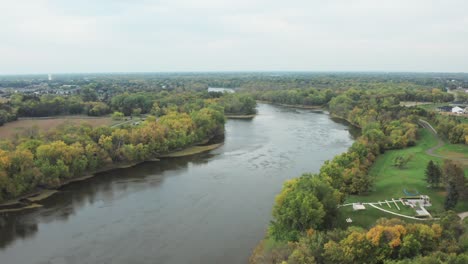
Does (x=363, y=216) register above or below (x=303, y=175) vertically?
below

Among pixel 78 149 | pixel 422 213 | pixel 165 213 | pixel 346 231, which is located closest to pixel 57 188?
pixel 78 149

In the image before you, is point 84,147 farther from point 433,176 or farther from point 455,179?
point 455,179

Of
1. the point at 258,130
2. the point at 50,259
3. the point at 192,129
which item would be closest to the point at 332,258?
the point at 50,259

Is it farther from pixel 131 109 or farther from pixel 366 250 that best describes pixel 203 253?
pixel 131 109

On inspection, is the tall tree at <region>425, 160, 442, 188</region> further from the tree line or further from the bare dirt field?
the bare dirt field

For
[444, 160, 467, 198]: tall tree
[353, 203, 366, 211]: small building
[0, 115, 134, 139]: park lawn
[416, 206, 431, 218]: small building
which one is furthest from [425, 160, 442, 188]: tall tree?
[0, 115, 134, 139]: park lawn

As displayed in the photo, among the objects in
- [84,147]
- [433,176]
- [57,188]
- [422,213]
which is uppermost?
[84,147]

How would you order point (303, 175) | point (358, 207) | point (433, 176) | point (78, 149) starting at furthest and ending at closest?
point (78, 149)
point (433, 176)
point (303, 175)
point (358, 207)
